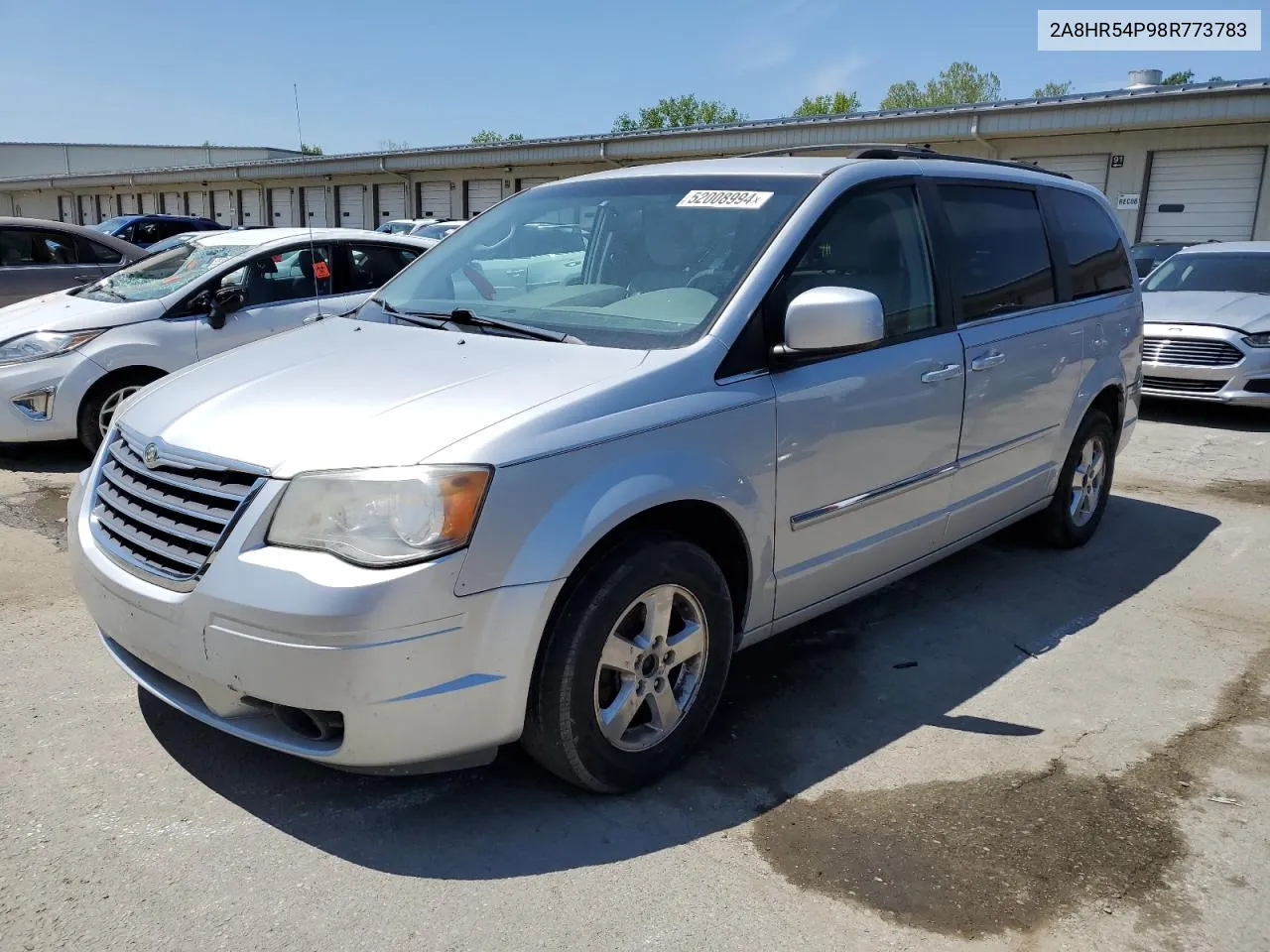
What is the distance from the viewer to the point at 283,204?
4038 centimetres

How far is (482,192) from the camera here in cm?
3181

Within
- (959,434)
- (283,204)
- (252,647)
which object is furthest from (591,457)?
(283,204)

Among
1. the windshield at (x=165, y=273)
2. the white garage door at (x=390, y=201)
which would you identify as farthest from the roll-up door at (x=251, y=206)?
the windshield at (x=165, y=273)

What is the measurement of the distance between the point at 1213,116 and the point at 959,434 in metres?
17.8

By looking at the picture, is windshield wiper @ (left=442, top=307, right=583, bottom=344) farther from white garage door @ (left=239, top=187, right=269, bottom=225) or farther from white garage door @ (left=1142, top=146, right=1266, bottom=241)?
white garage door @ (left=239, top=187, right=269, bottom=225)

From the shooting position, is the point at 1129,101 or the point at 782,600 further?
the point at 1129,101

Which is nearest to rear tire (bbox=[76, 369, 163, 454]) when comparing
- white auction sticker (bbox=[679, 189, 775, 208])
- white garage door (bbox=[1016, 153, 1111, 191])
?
white auction sticker (bbox=[679, 189, 775, 208])

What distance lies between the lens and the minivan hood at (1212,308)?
9.10 meters

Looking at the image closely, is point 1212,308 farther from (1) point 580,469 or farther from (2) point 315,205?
(2) point 315,205

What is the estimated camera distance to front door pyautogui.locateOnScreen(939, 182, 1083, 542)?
163 inches

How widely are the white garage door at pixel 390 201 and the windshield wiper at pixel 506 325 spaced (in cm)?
3304

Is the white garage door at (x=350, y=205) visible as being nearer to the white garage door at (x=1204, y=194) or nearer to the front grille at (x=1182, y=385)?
the white garage door at (x=1204, y=194)

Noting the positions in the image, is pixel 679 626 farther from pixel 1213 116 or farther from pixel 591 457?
pixel 1213 116

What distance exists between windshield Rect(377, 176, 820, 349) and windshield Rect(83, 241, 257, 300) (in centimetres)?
352
